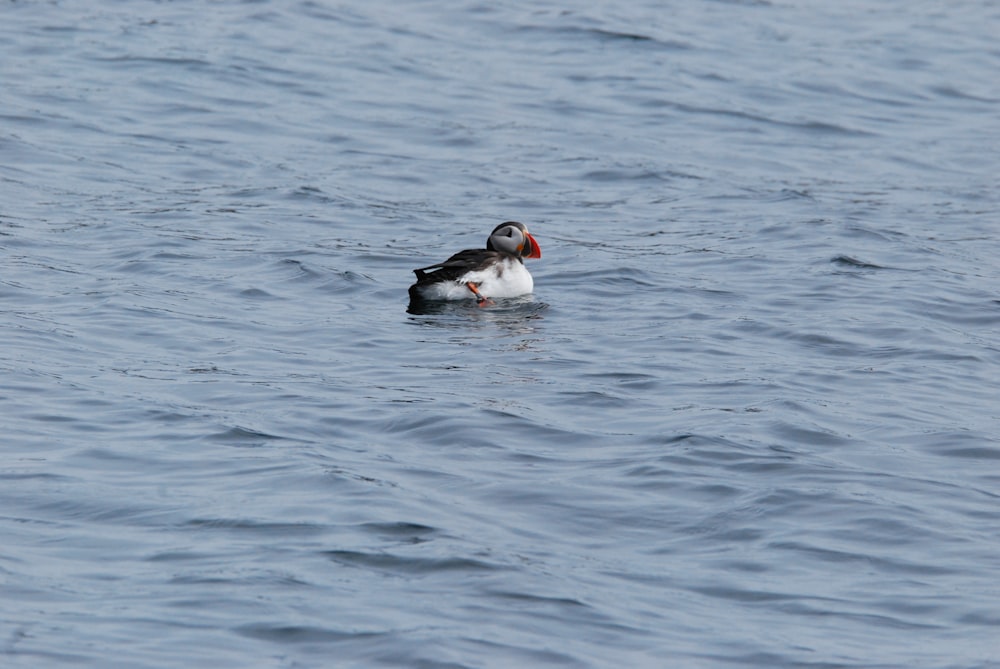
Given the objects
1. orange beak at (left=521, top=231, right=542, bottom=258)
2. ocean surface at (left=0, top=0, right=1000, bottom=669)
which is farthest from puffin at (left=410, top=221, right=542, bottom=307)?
ocean surface at (left=0, top=0, right=1000, bottom=669)

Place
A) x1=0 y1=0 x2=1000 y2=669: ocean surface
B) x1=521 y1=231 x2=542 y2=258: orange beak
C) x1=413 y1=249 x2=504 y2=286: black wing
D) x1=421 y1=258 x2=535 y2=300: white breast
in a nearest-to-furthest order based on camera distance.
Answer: x1=0 y1=0 x2=1000 y2=669: ocean surface → x1=413 y1=249 x2=504 y2=286: black wing → x1=421 y1=258 x2=535 y2=300: white breast → x1=521 y1=231 x2=542 y2=258: orange beak

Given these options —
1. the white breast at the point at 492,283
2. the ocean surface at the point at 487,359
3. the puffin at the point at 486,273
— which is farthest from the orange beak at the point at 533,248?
the ocean surface at the point at 487,359

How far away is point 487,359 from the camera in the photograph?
11055mm

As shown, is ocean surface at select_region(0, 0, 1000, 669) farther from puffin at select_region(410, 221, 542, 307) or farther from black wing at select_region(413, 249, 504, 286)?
black wing at select_region(413, 249, 504, 286)

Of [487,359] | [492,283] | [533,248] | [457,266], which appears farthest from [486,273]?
[487,359]

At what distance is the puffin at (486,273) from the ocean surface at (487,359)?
0.18m

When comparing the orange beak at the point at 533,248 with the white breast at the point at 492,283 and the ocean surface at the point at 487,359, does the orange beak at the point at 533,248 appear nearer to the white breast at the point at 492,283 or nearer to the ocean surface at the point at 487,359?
the white breast at the point at 492,283

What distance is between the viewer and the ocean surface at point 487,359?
6.73 metres

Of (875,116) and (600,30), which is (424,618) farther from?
(600,30)

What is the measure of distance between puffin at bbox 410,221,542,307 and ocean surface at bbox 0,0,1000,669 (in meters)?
0.18

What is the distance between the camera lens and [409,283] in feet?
43.7

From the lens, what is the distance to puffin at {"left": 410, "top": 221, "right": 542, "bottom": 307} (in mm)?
12484

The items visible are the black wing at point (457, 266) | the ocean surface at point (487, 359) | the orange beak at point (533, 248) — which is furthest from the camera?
the orange beak at point (533, 248)

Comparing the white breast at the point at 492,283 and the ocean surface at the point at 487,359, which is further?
the white breast at the point at 492,283
